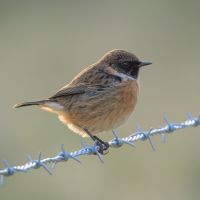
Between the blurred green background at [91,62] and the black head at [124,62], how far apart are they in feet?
8.48

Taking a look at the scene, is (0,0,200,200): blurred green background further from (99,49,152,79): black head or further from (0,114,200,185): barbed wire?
(0,114,200,185): barbed wire

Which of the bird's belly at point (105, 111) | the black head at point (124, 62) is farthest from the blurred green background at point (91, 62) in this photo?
the bird's belly at point (105, 111)

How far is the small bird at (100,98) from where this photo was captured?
1038 centimetres

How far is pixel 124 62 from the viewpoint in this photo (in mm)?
11031

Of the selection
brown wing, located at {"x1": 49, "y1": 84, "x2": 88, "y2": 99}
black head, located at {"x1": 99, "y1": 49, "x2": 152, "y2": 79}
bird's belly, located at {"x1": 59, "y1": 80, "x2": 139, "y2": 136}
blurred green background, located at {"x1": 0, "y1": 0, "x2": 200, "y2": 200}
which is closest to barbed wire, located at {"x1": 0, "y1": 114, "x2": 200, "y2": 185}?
bird's belly, located at {"x1": 59, "y1": 80, "x2": 139, "y2": 136}

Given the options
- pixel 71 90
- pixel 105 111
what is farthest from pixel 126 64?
pixel 105 111

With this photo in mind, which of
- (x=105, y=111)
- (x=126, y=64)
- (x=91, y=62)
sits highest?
(x=126, y=64)

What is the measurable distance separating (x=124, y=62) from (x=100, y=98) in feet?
2.25

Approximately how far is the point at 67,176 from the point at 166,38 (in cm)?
747

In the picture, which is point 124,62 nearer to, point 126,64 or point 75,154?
point 126,64

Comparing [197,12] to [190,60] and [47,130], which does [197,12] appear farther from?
[47,130]

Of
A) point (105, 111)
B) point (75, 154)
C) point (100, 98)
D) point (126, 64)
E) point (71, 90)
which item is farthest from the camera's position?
point (126, 64)

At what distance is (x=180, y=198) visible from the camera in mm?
13148

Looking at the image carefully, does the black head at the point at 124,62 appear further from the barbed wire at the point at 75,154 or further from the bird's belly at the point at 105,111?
the barbed wire at the point at 75,154
